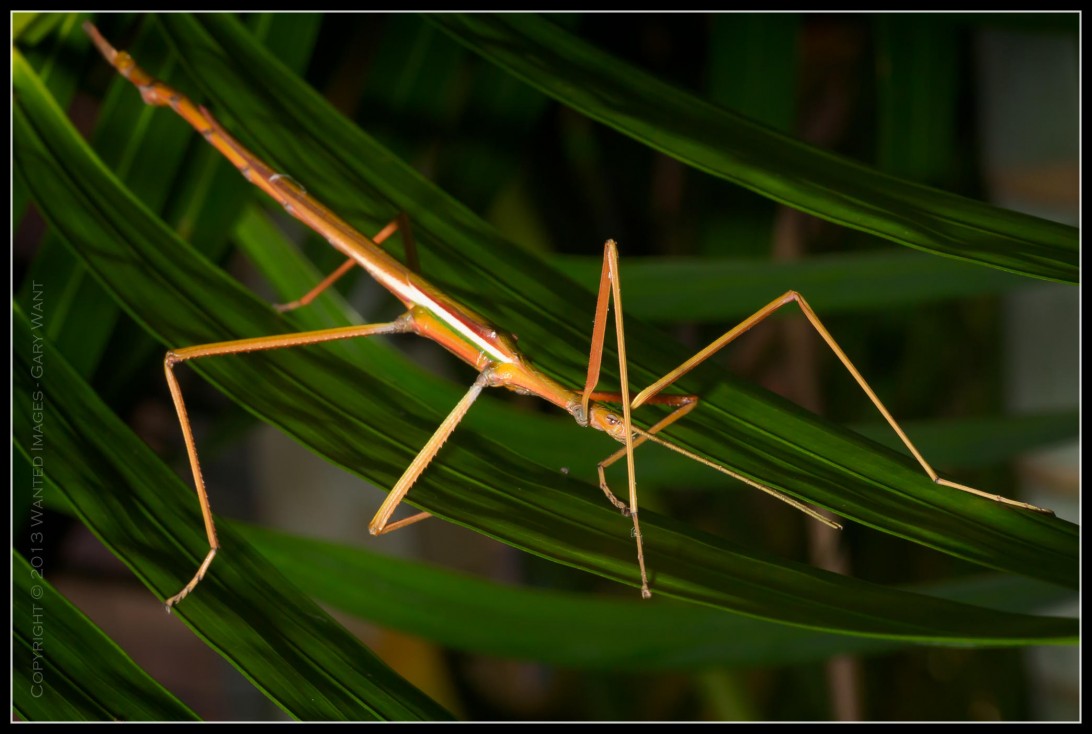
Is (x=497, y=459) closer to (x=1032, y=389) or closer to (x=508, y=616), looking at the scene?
(x=508, y=616)

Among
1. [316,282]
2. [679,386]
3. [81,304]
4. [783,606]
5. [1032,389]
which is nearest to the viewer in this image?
[783,606]

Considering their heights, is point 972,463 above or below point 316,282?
above

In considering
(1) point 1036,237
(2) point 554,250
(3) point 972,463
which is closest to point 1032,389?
(3) point 972,463

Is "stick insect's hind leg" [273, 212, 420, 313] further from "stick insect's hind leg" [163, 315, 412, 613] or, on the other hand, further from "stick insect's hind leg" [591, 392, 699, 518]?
"stick insect's hind leg" [591, 392, 699, 518]

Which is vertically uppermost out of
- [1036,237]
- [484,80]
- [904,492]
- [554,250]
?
[554,250]

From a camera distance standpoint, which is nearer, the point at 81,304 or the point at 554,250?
the point at 81,304

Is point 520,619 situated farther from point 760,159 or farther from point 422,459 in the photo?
point 760,159

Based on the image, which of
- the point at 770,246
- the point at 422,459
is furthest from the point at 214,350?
the point at 770,246

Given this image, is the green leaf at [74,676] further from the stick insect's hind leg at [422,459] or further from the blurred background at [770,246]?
the blurred background at [770,246]
